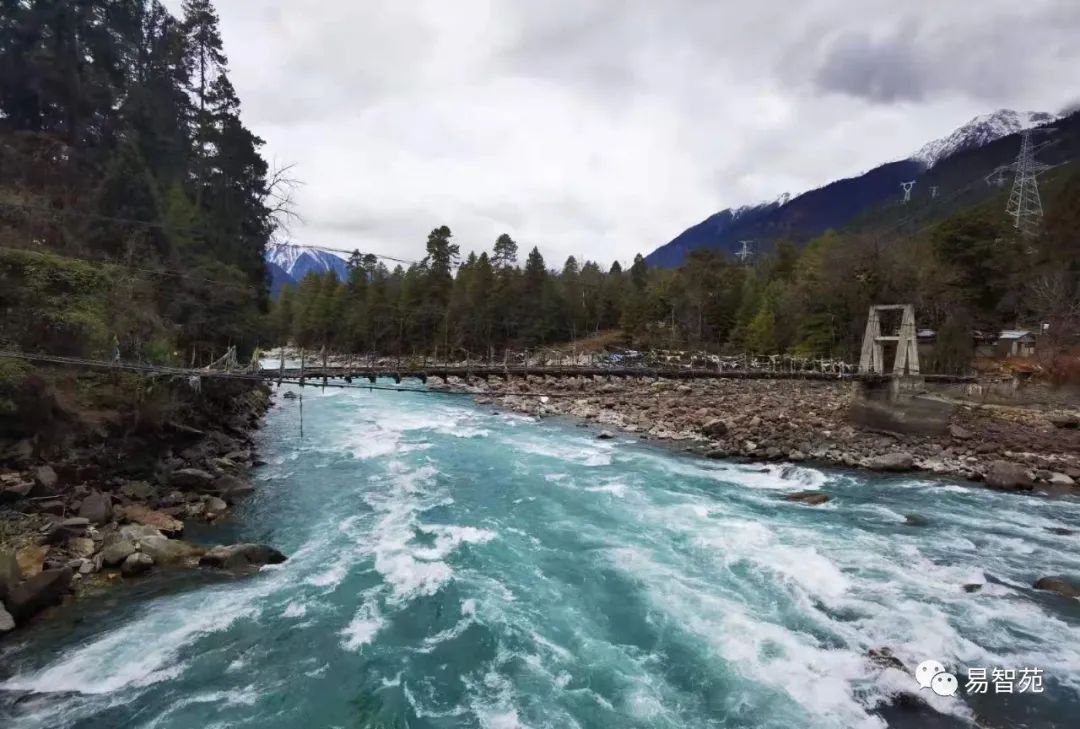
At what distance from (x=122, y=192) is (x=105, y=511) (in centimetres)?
1141

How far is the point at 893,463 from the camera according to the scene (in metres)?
16.0

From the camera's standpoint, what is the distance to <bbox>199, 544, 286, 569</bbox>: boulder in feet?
28.7

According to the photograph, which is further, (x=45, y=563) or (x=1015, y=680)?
(x=45, y=563)

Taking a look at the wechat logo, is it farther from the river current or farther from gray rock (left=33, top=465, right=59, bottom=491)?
gray rock (left=33, top=465, right=59, bottom=491)

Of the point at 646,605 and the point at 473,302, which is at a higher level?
the point at 473,302

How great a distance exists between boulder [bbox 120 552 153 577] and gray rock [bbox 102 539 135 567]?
0.10 metres

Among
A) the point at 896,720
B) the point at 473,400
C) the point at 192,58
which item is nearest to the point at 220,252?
the point at 192,58

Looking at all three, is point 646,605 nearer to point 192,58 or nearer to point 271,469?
point 271,469

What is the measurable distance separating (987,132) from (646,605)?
187 meters

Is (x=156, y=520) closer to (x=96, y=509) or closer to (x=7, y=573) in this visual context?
(x=96, y=509)

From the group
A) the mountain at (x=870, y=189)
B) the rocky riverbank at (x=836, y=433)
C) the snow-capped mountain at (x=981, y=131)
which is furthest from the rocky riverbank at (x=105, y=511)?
the snow-capped mountain at (x=981, y=131)

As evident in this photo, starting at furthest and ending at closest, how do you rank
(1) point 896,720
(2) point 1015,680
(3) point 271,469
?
(3) point 271,469, (2) point 1015,680, (1) point 896,720

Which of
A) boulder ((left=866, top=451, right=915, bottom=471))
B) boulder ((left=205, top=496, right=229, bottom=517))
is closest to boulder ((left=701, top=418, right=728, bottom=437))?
boulder ((left=866, top=451, right=915, bottom=471))

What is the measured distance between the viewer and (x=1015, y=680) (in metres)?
6.35
